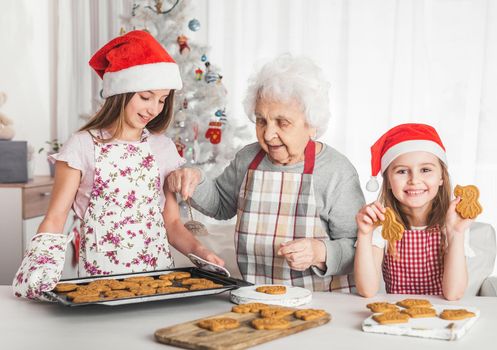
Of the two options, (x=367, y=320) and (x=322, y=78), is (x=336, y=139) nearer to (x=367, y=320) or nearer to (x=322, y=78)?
(x=322, y=78)

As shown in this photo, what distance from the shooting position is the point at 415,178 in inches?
79.9

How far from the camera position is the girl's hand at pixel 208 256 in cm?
194

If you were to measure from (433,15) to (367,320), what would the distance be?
13.7 ft

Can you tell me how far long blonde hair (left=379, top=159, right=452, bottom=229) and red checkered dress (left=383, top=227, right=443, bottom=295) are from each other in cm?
4

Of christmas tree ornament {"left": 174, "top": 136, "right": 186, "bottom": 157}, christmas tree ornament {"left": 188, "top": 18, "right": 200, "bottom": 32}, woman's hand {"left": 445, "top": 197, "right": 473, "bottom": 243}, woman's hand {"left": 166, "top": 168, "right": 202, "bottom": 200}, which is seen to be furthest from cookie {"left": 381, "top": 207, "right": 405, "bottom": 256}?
christmas tree ornament {"left": 188, "top": 18, "right": 200, "bottom": 32}

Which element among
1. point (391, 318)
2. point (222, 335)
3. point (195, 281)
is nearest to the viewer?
point (222, 335)

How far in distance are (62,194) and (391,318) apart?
1.07m

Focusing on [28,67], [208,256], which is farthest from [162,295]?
[28,67]

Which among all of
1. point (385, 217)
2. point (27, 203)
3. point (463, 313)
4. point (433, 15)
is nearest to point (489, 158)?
point (433, 15)

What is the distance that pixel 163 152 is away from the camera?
2289 mm

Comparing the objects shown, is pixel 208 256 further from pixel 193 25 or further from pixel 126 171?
pixel 193 25

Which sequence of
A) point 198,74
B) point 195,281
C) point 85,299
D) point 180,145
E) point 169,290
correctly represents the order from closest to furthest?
point 85,299 < point 169,290 < point 195,281 < point 180,145 < point 198,74

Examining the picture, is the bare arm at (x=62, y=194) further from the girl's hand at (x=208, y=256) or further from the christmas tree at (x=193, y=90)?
the christmas tree at (x=193, y=90)

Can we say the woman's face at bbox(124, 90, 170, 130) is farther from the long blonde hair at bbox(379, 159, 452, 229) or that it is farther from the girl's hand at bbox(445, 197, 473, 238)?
the girl's hand at bbox(445, 197, 473, 238)
